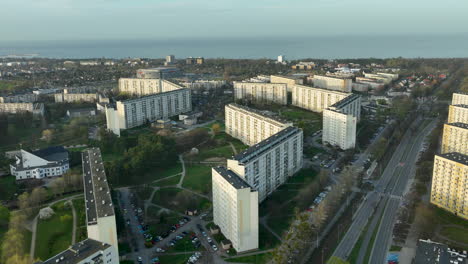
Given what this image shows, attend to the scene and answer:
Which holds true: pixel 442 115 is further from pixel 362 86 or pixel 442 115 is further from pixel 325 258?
pixel 325 258

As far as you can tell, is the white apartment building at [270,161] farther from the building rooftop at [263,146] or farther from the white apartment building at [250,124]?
the white apartment building at [250,124]

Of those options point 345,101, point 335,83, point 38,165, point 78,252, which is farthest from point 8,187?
point 335,83

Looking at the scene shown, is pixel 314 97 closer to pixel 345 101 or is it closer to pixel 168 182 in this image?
pixel 345 101

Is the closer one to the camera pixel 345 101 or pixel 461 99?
pixel 345 101

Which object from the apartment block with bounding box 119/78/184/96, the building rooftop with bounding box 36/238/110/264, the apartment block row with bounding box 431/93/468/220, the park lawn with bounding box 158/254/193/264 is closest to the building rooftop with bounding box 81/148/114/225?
the building rooftop with bounding box 36/238/110/264

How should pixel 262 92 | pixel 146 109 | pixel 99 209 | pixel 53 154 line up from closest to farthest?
pixel 99 209, pixel 53 154, pixel 146 109, pixel 262 92

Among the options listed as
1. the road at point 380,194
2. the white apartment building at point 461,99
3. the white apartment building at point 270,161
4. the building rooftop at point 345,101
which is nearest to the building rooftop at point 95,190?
the white apartment building at point 270,161

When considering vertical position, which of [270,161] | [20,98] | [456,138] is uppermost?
[20,98]

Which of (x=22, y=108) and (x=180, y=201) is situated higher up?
(x=22, y=108)
